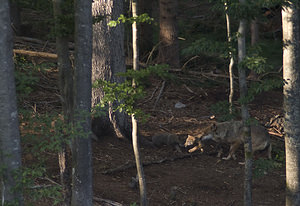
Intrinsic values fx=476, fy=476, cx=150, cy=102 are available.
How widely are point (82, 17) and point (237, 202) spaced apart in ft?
18.2

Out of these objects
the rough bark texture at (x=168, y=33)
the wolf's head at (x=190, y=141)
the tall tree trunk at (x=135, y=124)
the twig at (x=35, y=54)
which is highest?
the rough bark texture at (x=168, y=33)

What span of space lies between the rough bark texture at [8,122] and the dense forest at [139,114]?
12 millimetres

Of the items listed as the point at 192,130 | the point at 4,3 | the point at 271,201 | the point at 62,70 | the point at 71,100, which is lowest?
the point at 271,201

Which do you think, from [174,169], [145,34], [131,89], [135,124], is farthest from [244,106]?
[145,34]

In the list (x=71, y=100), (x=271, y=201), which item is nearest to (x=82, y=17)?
(x=71, y=100)

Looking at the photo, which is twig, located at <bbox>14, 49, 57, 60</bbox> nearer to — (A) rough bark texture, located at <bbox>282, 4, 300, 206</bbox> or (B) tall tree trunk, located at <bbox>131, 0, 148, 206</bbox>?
(B) tall tree trunk, located at <bbox>131, 0, 148, 206</bbox>

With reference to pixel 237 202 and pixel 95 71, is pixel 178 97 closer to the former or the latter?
pixel 95 71

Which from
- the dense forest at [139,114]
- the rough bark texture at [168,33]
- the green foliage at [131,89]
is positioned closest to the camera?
the dense forest at [139,114]

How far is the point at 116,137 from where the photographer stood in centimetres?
1245

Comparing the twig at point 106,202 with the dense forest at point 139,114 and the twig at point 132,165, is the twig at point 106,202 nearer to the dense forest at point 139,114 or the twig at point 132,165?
the dense forest at point 139,114

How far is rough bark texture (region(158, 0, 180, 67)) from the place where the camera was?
17906mm

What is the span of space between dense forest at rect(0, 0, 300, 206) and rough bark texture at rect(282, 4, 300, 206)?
0.02m

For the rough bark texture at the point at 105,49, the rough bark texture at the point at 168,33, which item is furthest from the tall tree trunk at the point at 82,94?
the rough bark texture at the point at 168,33

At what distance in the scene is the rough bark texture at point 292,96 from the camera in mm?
8758
